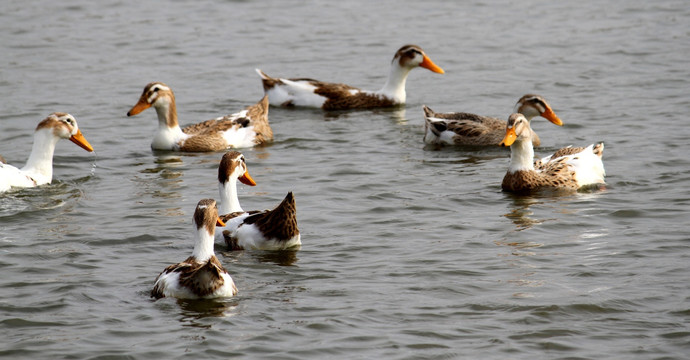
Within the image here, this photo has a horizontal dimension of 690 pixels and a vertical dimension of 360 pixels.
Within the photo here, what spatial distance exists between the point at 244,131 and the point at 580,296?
7.04 metres

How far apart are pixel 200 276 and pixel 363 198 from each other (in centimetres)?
386

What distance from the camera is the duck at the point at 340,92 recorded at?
17.1m

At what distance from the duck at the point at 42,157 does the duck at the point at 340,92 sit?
456cm

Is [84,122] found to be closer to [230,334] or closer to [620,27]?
[230,334]

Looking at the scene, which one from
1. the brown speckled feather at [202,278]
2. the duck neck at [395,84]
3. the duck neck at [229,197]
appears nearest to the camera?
the brown speckled feather at [202,278]

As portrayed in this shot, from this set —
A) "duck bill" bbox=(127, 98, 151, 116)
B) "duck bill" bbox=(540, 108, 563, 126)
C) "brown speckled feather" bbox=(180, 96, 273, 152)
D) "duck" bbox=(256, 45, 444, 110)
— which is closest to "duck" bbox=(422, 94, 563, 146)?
"duck bill" bbox=(540, 108, 563, 126)

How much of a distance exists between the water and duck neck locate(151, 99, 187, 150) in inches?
13.9

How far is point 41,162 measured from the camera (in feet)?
41.7

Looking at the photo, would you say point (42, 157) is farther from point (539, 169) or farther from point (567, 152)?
point (567, 152)

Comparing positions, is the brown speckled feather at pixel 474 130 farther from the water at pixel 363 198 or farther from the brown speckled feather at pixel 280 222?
the brown speckled feather at pixel 280 222

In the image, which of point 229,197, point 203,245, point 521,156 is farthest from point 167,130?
point 203,245

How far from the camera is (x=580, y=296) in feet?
28.7

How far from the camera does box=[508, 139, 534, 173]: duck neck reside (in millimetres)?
12297

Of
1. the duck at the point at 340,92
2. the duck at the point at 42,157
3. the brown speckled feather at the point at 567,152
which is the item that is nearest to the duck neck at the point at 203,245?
the duck at the point at 42,157
